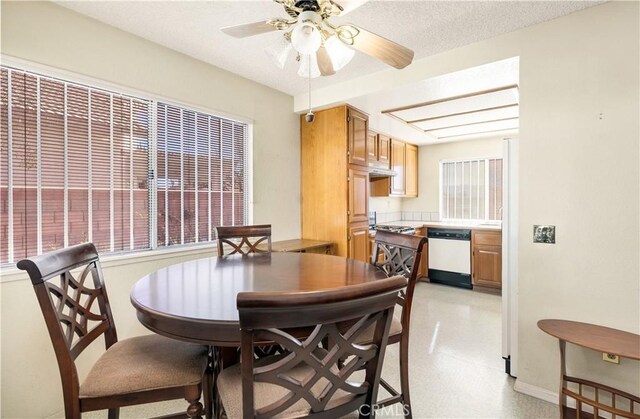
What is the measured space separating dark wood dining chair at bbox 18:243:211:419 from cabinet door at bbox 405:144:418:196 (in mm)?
4309

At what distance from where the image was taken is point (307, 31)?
131 cm

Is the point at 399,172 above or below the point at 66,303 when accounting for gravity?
above

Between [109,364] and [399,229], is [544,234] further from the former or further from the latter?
[109,364]

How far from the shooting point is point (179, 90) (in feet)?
7.96

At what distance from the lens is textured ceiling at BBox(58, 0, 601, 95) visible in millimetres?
1808

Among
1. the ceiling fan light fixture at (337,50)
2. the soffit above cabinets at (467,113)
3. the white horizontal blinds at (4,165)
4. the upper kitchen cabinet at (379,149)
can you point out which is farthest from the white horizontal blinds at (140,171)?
the upper kitchen cabinet at (379,149)

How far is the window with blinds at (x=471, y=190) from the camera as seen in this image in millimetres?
4629

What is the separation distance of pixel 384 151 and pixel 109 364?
12.6 ft

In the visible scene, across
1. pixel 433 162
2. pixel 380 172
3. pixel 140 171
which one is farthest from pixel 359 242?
pixel 433 162

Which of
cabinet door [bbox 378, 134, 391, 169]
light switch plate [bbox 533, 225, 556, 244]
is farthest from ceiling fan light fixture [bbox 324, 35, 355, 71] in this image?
cabinet door [bbox 378, 134, 391, 169]

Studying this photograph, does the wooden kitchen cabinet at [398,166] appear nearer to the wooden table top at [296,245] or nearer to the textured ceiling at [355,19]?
the wooden table top at [296,245]

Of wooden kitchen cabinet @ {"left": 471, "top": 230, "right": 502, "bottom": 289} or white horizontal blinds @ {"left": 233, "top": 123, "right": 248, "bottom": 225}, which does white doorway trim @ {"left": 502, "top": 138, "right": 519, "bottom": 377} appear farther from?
white horizontal blinds @ {"left": 233, "top": 123, "right": 248, "bottom": 225}

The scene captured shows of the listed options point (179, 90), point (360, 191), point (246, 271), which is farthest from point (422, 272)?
point (179, 90)

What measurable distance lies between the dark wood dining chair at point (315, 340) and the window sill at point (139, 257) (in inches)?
61.1
